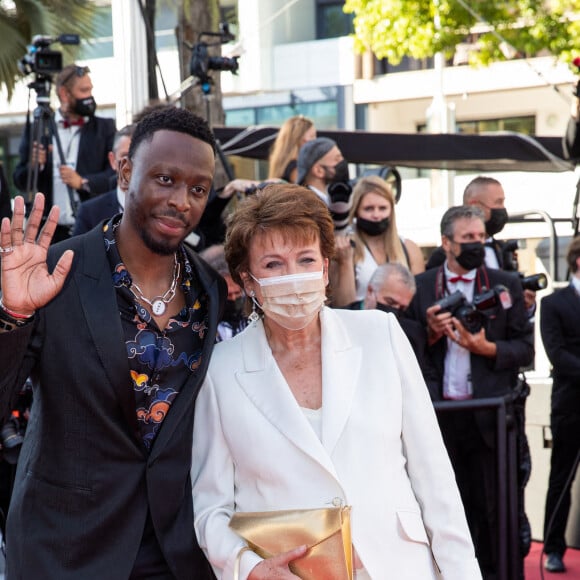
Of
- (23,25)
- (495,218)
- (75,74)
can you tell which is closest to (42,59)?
(75,74)

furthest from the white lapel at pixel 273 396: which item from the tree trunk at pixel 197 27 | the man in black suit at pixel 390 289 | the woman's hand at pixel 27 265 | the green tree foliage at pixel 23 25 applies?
the green tree foliage at pixel 23 25

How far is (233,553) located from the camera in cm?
308

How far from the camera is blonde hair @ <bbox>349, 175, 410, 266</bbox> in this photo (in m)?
6.19

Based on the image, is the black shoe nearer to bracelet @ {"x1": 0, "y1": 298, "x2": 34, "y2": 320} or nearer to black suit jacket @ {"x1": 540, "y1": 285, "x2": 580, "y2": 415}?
black suit jacket @ {"x1": 540, "y1": 285, "x2": 580, "y2": 415}

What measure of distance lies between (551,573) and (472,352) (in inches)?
75.1

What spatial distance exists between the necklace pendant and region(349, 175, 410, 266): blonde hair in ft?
9.64

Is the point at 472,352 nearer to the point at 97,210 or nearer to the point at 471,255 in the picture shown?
the point at 471,255

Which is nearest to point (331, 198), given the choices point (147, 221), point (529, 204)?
point (147, 221)

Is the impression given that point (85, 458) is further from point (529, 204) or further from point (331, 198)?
point (529, 204)

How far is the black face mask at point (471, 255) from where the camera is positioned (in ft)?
20.0

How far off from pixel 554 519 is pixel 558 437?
55cm

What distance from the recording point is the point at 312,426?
3252 mm

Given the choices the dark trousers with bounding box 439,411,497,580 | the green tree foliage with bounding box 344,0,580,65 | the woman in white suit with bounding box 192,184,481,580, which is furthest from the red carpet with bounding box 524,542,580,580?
the green tree foliage with bounding box 344,0,580,65

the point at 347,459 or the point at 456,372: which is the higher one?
the point at 347,459
